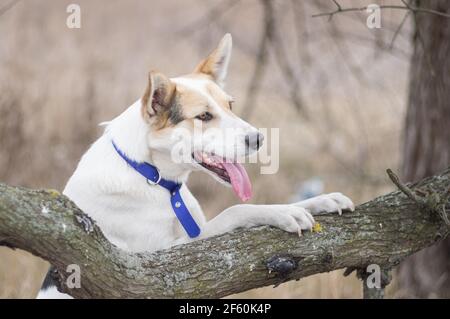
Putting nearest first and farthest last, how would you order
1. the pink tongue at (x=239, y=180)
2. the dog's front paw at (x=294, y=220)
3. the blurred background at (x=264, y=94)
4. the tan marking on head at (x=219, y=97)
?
the dog's front paw at (x=294, y=220), the pink tongue at (x=239, y=180), the tan marking on head at (x=219, y=97), the blurred background at (x=264, y=94)

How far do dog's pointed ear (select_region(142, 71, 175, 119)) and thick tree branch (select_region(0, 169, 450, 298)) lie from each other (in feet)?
2.32

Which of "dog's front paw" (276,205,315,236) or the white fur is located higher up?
the white fur

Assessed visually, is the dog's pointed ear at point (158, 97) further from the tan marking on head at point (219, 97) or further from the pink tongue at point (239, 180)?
the pink tongue at point (239, 180)

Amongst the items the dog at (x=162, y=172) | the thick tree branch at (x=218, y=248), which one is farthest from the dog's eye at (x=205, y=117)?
the thick tree branch at (x=218, y=248)

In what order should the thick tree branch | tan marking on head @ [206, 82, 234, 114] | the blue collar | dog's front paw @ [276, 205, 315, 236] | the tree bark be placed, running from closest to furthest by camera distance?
the thick tree branch
dog's front paw @ [276, 205, 315, 236]
the blue collar
tan marking on head @ [206, 82, 234, 114]
the tree bark

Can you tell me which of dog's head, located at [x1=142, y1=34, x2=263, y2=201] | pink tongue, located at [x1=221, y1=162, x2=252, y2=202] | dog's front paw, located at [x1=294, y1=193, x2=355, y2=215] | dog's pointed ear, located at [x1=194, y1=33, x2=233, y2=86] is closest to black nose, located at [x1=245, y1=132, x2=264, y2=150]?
dog's head, located at [x1=142, y1=34, x2=263, y2=201]

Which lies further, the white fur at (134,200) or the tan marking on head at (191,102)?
the tan marking on head at (191,102)

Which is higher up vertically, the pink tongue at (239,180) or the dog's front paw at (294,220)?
the pink tongue at (239,180)

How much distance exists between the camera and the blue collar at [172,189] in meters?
3.68

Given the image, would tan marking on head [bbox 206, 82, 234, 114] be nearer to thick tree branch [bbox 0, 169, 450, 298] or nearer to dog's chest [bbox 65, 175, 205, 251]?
dog's chest [bbox 65, 175, 205, 251]

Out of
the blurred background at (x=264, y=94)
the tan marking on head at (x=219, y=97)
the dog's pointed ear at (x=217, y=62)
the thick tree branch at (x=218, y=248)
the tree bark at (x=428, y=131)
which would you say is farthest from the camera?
the blurred background at (x=264, y=94)

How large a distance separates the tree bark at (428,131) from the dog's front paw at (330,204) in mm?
1758

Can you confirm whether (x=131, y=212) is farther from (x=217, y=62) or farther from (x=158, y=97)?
(x=217, y=62)

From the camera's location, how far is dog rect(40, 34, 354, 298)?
3623 millimetres
